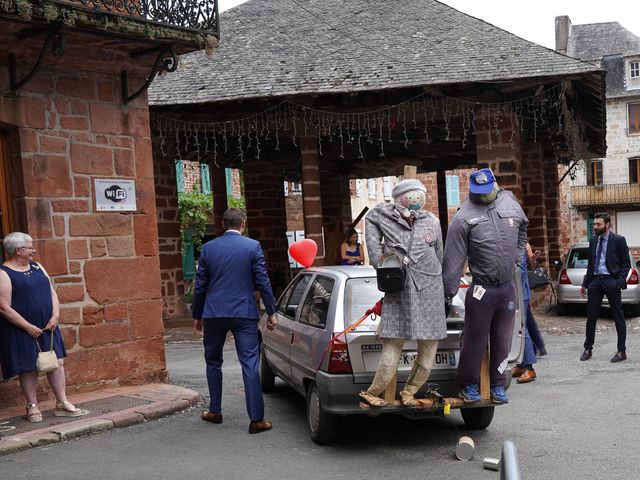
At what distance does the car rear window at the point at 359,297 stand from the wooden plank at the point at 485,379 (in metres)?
0.89

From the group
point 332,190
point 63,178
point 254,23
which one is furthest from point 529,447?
point 332,190

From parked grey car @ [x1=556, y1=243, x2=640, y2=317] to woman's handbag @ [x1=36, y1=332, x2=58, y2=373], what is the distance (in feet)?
34.6

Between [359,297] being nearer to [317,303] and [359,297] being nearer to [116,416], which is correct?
[317,303]

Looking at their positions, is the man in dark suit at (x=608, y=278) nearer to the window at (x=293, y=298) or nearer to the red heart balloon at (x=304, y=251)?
the red heart balloon at (x=304, y=251)

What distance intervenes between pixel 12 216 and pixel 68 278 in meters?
0.80

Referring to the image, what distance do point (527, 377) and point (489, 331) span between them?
117 inches

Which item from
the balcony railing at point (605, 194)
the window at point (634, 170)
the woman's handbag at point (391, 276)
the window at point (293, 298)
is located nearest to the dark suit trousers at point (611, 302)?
the window at point (293, 298)

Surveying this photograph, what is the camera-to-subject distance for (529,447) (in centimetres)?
584

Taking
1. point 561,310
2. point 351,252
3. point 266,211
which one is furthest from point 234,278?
point 266,211

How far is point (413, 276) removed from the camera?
5582mm

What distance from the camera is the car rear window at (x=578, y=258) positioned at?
597 inches

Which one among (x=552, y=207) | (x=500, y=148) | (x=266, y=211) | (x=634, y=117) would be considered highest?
(x=634, y=117)

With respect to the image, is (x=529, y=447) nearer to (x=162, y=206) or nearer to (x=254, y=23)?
(x=162, y=206)

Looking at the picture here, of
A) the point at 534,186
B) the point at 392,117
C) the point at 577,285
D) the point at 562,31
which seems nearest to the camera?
the point at 577,285
